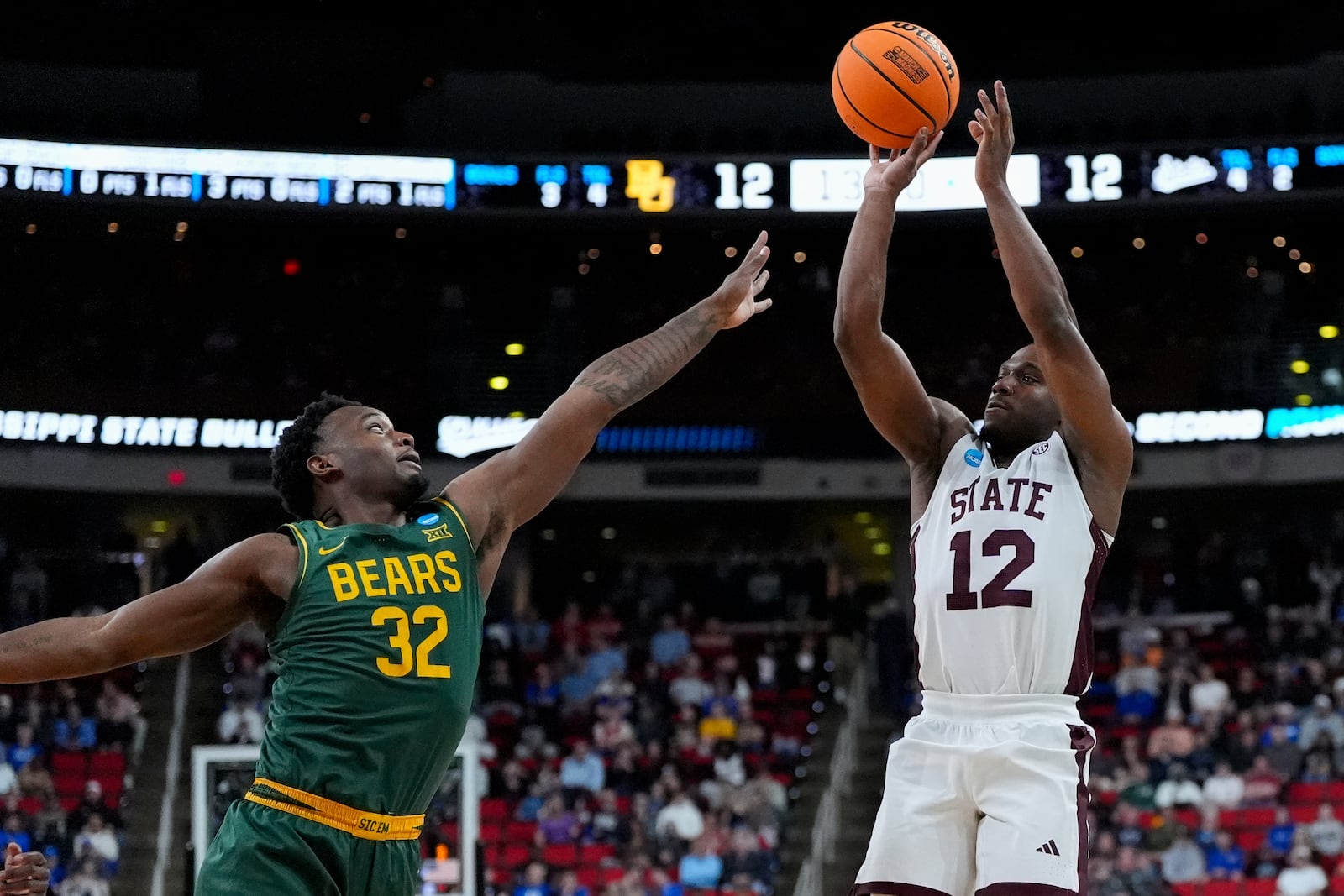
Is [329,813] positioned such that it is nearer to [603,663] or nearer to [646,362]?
[646,362]

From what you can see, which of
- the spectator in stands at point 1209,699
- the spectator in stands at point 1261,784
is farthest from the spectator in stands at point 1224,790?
the spectator in stands at point 1209,699

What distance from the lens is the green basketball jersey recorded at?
3951 millimetres

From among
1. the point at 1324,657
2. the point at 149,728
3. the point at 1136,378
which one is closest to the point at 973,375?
the point at 1136,378

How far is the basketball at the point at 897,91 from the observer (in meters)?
5.58

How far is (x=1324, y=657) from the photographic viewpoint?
19.2 m

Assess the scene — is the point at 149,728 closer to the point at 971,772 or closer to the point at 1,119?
the point at 1,119

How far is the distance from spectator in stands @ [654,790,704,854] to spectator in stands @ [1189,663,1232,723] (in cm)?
543

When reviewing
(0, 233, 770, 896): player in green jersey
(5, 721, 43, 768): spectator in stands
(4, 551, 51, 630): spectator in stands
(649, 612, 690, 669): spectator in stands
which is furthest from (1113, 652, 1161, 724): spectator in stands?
(0, 233, 770, 896): player in green jersey

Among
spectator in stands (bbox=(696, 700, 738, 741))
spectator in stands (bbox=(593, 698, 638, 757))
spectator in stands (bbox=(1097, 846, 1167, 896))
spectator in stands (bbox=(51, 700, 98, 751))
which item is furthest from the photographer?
spectator in stands (bbox=(696, 700, 738, 741))

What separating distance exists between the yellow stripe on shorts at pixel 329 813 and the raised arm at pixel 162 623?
1.26 ft

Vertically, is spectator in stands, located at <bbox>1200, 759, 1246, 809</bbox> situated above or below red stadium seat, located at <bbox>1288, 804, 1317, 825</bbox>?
above

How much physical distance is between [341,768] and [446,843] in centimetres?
942

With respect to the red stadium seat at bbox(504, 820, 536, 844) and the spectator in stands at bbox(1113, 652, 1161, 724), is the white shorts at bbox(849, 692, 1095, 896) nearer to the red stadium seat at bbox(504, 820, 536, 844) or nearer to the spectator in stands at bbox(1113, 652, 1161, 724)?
the red stadium seat at bbox(504, 820, 536, 844)

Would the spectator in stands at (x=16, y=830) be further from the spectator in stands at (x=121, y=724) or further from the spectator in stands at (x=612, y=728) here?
the spectator in stands at (x=612, y=728)
